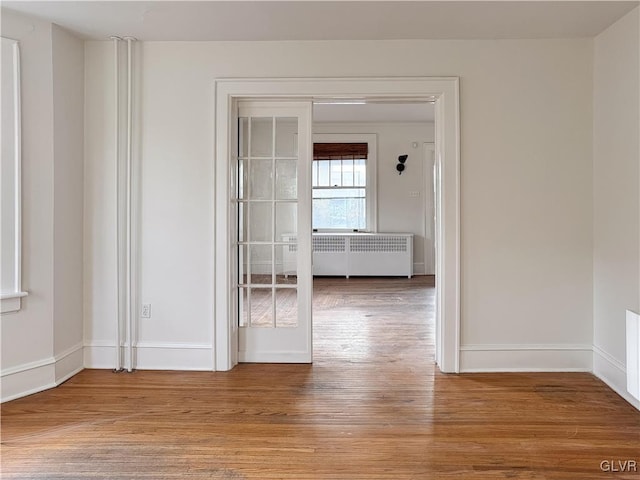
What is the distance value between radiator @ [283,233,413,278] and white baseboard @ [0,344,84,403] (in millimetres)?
4752

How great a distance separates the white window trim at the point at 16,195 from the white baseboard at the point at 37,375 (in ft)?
1.26

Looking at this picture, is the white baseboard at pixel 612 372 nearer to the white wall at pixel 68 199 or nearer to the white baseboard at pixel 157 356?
the white baseboard at pixel 157 356

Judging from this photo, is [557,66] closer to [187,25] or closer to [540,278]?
[540,278]

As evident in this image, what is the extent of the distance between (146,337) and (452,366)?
Answer: 2.20 meters

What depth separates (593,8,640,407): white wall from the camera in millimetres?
2656

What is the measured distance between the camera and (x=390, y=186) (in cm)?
784

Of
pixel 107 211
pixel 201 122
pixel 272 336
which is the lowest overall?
pixel 272 336

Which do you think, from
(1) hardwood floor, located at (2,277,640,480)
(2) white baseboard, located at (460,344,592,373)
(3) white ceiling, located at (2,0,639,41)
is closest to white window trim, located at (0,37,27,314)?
(3) white ceiling, located at (2,0,639,41)

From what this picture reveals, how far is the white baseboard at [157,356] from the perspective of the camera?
3.23m

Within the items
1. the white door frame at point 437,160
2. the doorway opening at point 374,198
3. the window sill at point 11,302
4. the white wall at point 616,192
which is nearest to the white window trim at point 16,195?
the window sill at point 11,302

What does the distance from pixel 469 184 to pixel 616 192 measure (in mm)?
888

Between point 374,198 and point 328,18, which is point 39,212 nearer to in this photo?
point 328,18

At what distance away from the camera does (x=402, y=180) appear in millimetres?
7820

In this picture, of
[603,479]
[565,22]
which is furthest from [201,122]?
[603,479]
